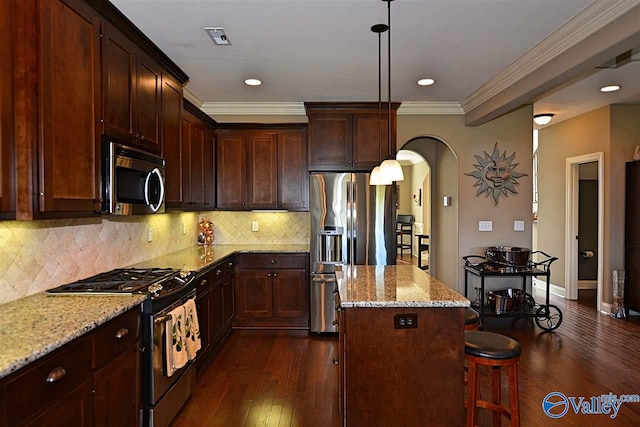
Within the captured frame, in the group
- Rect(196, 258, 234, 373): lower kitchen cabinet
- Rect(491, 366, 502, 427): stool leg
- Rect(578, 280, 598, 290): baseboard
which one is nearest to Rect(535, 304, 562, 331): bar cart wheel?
Rect(578, 280, 598, 290): baseboard

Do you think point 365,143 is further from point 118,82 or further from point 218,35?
point 118,82

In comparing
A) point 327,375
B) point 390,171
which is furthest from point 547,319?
point 390,171

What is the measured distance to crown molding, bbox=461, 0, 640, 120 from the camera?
237cm

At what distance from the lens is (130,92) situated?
2502 mm

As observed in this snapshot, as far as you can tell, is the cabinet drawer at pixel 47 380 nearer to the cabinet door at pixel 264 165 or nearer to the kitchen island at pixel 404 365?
the kitchen island at pixel 404 365

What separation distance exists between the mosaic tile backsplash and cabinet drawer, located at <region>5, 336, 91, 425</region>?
0.68 m

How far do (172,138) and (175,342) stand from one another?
162 cm

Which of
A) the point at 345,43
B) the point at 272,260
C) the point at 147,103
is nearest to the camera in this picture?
the point at 147,103

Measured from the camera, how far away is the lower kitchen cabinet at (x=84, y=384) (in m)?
1.32

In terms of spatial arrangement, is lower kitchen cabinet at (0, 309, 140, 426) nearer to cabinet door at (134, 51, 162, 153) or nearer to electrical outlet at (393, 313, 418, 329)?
cabinet door at (134, 51, 162, 153)

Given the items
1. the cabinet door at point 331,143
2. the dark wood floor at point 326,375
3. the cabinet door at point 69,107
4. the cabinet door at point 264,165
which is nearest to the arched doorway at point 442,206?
the cabinet door at point 331,143

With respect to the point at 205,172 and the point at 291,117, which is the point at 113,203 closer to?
the point at 205,172

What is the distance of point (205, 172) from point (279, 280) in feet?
4.72

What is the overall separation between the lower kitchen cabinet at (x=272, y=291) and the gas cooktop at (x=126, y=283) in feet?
5.18
